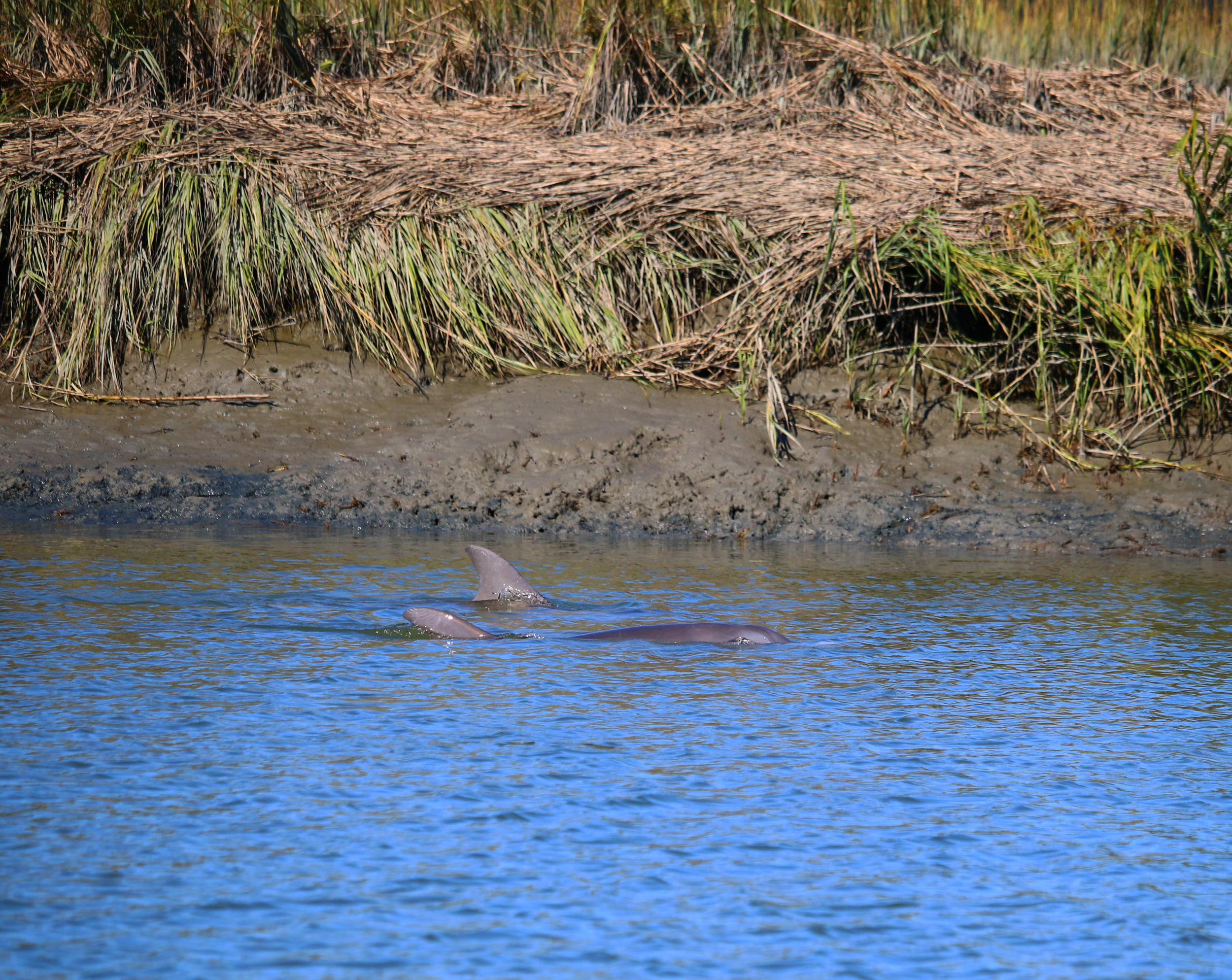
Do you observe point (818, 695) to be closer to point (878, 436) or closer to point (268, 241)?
point (878, 436)

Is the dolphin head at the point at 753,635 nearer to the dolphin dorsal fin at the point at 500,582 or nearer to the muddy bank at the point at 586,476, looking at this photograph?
the dolphin dorsal fin at the point at 500,582

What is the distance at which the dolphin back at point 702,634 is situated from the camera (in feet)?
15.5

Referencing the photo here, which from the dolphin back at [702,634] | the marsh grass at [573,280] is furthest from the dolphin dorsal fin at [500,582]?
the marsh grass at [573,280]

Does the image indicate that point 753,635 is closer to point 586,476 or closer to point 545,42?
point 586,476

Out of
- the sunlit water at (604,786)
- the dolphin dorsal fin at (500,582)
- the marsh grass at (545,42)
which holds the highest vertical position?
the marsh grass at (545,42)

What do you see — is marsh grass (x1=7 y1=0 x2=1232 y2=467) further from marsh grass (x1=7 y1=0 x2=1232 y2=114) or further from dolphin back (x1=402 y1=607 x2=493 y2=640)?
dolphin back (x1=402 y1=607 x2=493 y2=640)

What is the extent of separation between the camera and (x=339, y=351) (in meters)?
8.77

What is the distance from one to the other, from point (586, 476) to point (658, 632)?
2.88m

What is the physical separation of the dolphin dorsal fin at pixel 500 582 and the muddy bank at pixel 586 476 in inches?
77.8

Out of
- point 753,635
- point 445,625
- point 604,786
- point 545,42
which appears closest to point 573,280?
point 545,42

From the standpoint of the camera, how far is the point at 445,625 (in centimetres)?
479

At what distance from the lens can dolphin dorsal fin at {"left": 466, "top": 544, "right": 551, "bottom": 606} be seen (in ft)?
17.5

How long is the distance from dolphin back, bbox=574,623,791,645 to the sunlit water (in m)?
0.07

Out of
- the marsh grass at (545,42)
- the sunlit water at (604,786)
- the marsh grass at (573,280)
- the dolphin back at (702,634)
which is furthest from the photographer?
the marsh grass at (545,42)
